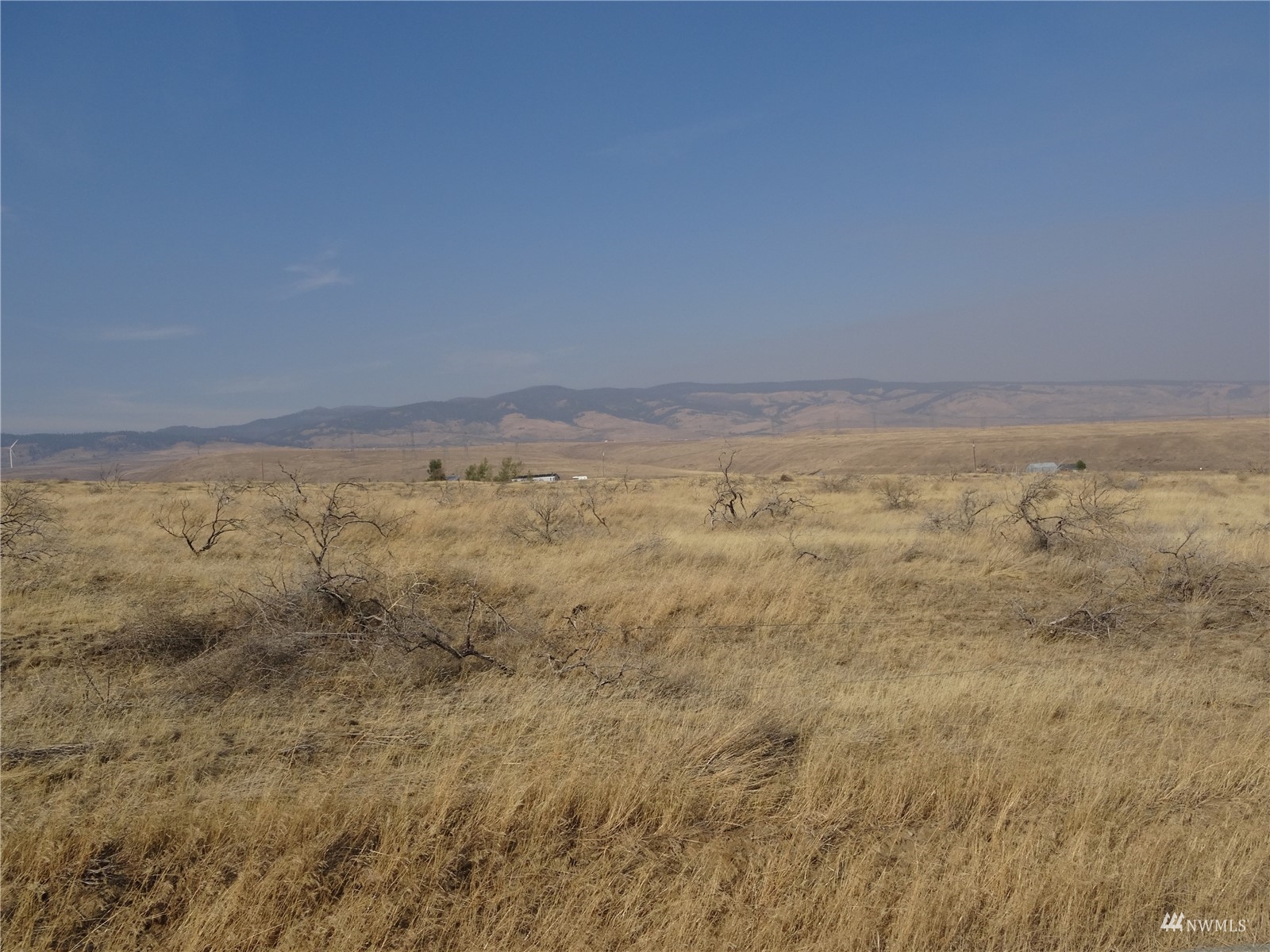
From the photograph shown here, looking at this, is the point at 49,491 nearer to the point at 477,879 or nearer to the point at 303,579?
the point at 303,579

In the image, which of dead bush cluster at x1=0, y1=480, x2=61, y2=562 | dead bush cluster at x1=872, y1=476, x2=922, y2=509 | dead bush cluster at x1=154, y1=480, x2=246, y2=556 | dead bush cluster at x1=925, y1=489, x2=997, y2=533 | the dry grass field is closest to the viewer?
the dry grass field

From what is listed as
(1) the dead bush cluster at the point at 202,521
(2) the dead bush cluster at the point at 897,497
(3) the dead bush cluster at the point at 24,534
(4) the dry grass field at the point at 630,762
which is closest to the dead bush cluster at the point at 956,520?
(2) the dead bush cluster at the point at 897,497

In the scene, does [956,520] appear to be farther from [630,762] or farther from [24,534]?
[24,534]

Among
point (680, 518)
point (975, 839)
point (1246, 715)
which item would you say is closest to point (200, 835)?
point (975, 839)

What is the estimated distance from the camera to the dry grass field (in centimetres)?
396

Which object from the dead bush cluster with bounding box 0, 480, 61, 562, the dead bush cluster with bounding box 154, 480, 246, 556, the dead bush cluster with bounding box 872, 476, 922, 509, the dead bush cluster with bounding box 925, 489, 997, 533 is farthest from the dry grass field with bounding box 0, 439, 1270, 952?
the dead bush cluster with bounding box 872, 476, 922, 509

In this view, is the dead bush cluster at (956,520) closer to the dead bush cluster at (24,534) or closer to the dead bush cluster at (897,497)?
the dead bush cluster at (897,497)

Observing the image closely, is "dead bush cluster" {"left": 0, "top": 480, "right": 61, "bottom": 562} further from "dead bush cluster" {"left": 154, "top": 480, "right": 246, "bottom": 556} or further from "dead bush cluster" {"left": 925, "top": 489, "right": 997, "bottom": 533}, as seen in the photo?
"dead bush cluster" {"left": 925, "top": 489, "right": 997, "bottom": 533}

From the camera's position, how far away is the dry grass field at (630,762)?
13.0 ft

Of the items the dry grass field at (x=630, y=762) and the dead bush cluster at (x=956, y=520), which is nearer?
the dry grass field at (x=630, y=762)

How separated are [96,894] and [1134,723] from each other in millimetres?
6927

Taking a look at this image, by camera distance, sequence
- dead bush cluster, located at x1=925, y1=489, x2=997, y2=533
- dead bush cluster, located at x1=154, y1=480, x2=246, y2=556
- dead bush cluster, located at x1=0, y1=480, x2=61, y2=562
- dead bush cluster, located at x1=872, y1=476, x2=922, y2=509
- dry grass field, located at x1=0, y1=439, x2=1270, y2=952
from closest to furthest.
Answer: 1. dry grass field, located at x1=0, y1=439, x2=1270, y2=952
2. dead bush cluster, located at x1=0, y1=480, x2=61, y2=562
3. dead bush cluster, located at x1=154, y1=480, x2=246, y2=556
4. dead bush cluster, located at x1=925, y1=489, x2=997, y2=533
5. dead bush cluster, located at x1=872, y1=476, x2=922, y2=509

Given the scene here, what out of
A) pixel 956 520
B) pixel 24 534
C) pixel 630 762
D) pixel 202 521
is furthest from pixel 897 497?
pixel 630 762

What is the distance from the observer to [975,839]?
14.9 ft
